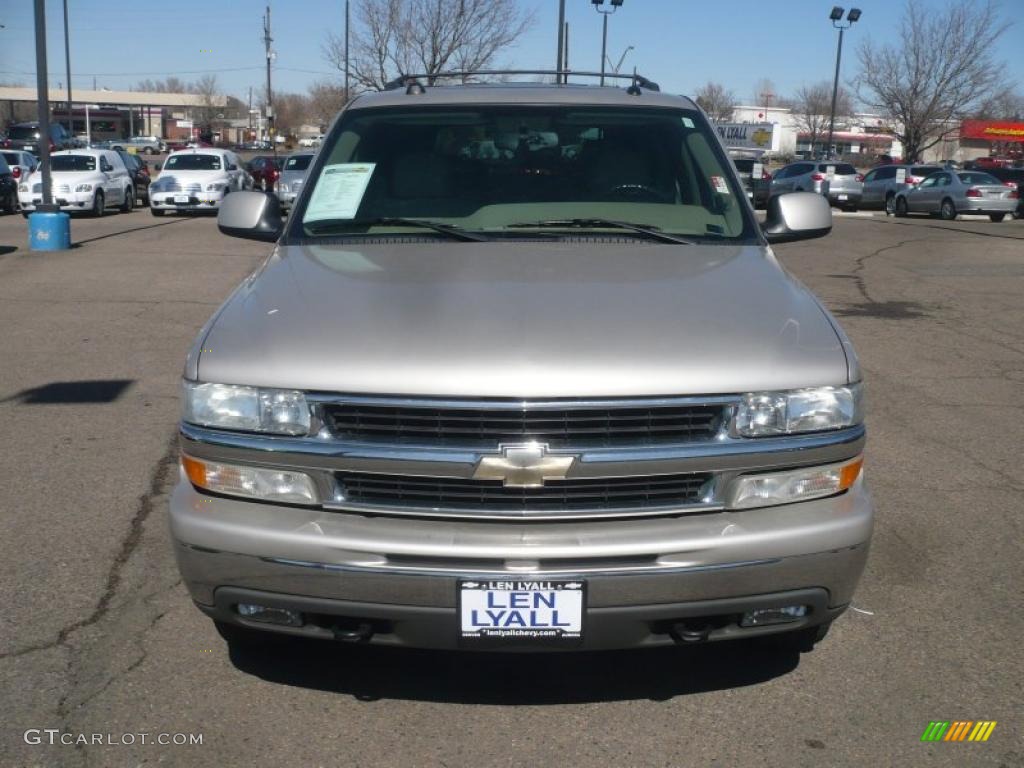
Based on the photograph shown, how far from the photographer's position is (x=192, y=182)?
88.2ft

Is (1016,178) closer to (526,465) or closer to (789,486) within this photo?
(789,486)

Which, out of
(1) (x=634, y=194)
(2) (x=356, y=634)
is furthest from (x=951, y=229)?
(2) (x=356, y=634)

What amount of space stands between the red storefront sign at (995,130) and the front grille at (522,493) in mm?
76691

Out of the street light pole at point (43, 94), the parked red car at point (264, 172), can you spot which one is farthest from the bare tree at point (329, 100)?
the street light pole at point (43, 94)

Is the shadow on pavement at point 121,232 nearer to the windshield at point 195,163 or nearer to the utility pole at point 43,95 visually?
the utility pole at point 43,95

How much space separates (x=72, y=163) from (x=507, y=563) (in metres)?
26.3

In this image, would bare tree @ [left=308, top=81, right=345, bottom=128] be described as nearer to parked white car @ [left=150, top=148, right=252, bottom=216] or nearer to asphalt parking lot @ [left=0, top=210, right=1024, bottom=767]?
parked white car @ [left=150, top=148, right=252, bottom=216]

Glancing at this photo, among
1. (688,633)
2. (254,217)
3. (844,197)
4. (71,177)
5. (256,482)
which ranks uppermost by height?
(254,217)

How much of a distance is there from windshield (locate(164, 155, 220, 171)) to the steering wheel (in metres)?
24.9

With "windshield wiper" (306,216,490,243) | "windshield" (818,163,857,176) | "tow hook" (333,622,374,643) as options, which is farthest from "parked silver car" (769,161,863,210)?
"tow hook" (333,622,374,643)

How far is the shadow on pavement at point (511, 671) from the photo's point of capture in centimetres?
358

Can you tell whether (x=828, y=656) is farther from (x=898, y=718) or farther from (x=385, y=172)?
(x=385, y=172)

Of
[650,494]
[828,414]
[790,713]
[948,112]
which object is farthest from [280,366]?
[948,112]

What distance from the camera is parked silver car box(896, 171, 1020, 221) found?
3014 cm
